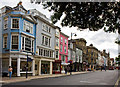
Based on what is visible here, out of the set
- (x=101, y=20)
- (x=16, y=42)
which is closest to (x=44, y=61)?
(x=16, y=42)

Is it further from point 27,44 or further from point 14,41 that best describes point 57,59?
point 14,41

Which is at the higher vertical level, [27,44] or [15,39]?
[15,39]

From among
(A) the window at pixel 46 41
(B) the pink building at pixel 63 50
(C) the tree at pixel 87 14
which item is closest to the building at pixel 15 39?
(A) the window at pixel 46 41

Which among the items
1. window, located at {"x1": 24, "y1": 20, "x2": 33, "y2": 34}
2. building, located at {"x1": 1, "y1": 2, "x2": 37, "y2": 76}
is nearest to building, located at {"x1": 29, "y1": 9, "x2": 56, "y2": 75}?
window, located at {"x1": 24, "y1": 20, "x2": 33, "y2": 34}

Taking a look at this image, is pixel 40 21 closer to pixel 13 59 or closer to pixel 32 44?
pixel 32 44

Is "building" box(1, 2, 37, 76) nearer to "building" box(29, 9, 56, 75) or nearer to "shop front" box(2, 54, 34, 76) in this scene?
"shop front" box(2, 54, 34, 76)

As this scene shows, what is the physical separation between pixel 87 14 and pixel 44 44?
1206 inches

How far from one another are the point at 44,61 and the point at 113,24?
31.0m

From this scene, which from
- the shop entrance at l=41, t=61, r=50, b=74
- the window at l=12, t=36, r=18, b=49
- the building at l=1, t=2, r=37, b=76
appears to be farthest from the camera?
the shop entrance at l=41, t=61, r=50, b=74

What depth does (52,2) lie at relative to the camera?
595 cm

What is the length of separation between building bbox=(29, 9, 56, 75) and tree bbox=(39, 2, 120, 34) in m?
26.3

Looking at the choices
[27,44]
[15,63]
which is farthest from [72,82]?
[27,44]

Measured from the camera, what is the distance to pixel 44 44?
120ft

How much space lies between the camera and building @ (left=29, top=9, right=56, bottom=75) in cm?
3388
